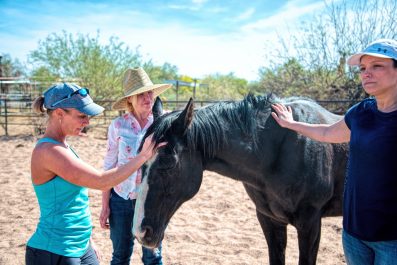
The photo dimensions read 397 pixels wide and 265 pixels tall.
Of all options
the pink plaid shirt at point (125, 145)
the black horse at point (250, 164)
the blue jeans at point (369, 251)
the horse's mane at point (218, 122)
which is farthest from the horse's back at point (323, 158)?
the pink plaid shirt at point (125, 145)

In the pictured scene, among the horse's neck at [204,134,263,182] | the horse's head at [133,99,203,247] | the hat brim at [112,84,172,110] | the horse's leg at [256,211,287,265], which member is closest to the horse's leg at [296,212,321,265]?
the horse's leg at [256,211,287,265]

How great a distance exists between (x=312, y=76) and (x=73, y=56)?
11048 mm

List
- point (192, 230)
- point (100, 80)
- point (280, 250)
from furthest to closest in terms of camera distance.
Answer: point (100, 80)
point (192, 230)
point (280, 250)

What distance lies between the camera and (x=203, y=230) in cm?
452

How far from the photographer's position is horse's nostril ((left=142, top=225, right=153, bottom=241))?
196 centimetres

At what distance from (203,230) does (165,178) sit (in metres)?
2.72

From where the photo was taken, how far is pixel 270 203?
8.45ft

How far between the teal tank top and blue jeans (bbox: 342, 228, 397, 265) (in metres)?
1.55

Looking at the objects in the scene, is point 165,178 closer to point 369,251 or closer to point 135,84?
point 135,84

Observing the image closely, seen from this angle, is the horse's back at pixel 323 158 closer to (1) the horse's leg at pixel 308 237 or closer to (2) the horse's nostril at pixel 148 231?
(1) the horse's leg at pixel 308 237

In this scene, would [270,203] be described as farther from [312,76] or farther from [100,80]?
[100,80]

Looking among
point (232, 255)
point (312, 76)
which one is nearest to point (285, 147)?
point (232, 255)

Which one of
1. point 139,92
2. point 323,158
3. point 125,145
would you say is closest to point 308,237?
point 323,158

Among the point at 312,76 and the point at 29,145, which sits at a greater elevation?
the point at 312,76
